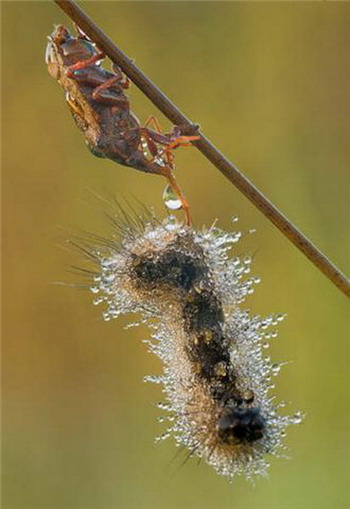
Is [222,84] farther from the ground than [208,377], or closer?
farther from the ground

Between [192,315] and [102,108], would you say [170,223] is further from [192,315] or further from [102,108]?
[102,108]

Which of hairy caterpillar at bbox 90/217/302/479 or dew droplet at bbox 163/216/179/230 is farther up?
dew droplet at bbox 163/216/179/230

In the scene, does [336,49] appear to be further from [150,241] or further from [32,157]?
[150,241]

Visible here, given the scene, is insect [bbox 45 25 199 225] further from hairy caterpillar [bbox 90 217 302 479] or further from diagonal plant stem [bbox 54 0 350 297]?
diagonal plant stem [bbox 54 0 350 297]

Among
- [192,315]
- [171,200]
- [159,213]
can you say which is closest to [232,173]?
[171,200]

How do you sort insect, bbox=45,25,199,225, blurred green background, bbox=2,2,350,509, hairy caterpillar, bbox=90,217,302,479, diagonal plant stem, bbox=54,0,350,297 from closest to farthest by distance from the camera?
diagonal plant stem, bbox=54,0,350,297, hairy caterpillar, bbox=90,217,302,479, insect, bbox=45,25,199,225, blurred green background, bbox=2,2,350,509

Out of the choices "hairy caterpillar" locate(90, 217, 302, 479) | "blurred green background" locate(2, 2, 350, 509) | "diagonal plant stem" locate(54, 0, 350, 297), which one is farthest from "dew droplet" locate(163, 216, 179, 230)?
"blurred green background" locate(2, 2, 350, 509)

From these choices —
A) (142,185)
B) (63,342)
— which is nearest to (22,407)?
(63,342)
